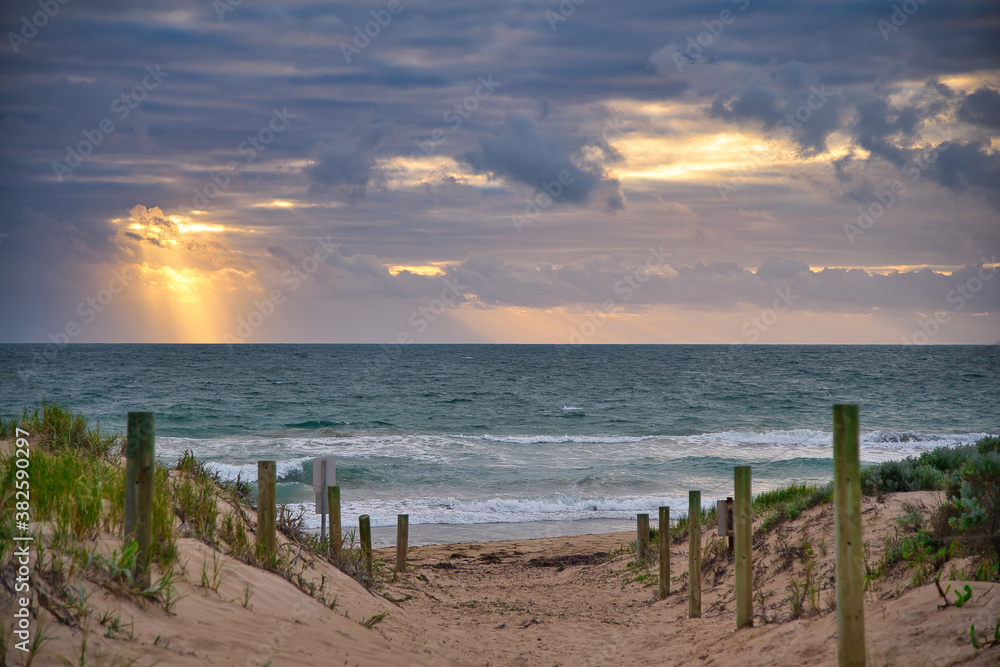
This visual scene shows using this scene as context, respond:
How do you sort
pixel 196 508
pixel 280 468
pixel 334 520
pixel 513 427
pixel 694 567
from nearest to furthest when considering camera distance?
pixel 196 508, pixel 694 567, pixel 334 520, pixel 280 468, pixel 513 427

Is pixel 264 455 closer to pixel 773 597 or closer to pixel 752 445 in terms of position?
pixel 752 445

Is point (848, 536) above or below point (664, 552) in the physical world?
above

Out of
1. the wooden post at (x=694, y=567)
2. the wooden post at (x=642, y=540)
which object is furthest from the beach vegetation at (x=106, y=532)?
the wooden post at (x=642, y=540)

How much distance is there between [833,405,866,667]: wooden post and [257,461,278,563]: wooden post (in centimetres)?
556

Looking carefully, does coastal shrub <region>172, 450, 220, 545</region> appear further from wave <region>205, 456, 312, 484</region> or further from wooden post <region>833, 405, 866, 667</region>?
wave <region>205, 456, 312, 484</region>

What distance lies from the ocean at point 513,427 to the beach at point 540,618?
2106mm

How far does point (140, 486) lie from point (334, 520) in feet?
16.3

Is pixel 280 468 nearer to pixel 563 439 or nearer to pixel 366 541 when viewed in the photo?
pixel 563 439

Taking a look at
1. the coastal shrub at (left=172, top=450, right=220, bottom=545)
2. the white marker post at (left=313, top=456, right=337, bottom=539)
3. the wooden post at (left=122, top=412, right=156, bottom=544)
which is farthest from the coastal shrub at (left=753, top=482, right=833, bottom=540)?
the wooden post at (left=122, top=412, right=156, bottom=544)

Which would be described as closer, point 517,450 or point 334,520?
point 334,520

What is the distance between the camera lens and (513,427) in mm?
40781

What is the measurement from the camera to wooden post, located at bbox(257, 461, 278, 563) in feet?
24.9

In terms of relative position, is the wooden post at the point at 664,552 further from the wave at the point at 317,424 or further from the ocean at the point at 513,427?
the wave at the point at 317,424

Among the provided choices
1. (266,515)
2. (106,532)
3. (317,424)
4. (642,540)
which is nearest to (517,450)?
(317,424)
